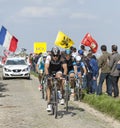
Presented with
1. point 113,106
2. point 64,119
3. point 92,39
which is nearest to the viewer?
point 64,119

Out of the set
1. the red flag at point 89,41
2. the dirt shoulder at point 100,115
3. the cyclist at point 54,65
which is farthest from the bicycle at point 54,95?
the red flag at point 89,41

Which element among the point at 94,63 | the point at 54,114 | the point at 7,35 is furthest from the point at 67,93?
the point at 7,35

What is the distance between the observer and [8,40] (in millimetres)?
39125

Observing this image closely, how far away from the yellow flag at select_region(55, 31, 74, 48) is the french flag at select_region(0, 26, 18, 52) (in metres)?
15.1

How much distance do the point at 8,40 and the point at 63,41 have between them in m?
16.2

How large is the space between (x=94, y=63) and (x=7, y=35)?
21.7 metres

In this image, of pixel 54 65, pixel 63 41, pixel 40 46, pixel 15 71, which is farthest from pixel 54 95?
pixel 40 46

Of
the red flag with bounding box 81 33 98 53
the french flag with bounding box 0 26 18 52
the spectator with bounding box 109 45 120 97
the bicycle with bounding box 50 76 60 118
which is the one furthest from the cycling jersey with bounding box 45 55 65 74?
the french flag with bounding box 0 26 18 52

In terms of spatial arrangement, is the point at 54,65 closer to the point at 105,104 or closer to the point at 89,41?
the point at 105,104

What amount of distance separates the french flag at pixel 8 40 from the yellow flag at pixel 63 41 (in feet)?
49.4

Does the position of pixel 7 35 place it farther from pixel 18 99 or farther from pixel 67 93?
pixel 67 93

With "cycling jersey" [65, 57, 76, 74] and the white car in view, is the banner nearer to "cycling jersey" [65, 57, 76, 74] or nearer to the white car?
the white car

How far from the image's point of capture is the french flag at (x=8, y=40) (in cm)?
3853

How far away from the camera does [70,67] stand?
14.5 meters
